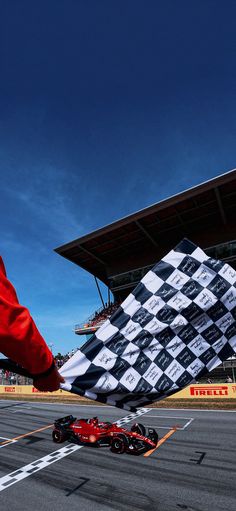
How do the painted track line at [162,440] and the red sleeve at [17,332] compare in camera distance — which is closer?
the red sleeve at [17,332]

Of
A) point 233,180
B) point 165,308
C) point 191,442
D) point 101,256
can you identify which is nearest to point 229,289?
point 165,308

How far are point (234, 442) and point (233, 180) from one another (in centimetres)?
1865

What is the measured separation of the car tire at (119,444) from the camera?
7.19 m

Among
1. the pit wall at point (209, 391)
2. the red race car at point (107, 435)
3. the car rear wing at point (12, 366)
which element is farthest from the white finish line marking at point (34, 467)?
the pit wall at point (209, 391)

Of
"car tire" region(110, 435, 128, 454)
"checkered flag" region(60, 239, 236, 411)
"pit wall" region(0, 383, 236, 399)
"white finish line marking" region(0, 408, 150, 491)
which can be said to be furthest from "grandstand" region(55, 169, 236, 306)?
"checkered flag" region(60, 239, 236, 411)

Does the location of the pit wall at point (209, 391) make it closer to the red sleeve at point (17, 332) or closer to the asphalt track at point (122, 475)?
the asphalt track at point (122, 475)

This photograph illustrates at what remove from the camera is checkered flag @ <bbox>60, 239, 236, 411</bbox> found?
212 cm

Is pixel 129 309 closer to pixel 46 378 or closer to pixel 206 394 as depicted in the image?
pixel 46 378

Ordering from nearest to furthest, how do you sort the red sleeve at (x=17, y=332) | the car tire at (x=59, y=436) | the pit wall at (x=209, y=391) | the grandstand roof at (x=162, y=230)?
the red sleeve at (x=17, y=332) < the car tire at (x=59, y=436) < the pit wall at (x=209, y=391) < the grandstand roof at (x=162, y=230)

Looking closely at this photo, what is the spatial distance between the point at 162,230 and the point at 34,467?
23907 mm

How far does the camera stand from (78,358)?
6.95ft

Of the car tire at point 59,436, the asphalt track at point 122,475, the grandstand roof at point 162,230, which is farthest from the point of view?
the grandstand roof at point 162,230

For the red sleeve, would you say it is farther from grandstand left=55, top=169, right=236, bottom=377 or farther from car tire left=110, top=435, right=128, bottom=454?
grandstand left=55, top=169, right=236, bottom=377

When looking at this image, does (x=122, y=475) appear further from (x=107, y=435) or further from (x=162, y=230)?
(x=162, y=230)
